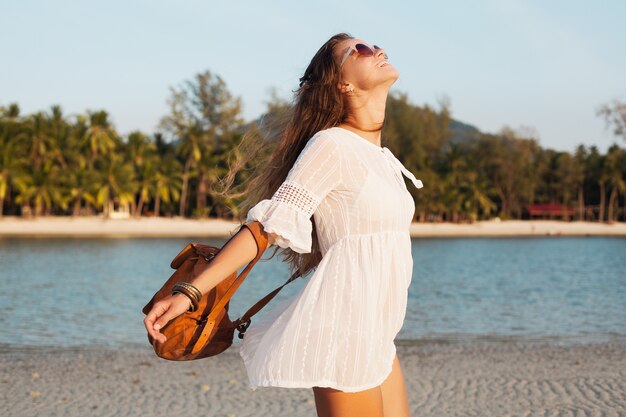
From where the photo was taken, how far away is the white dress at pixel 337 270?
2.23 m

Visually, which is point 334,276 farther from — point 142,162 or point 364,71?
point 142,162

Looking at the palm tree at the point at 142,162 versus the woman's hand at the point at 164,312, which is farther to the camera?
the palm tree at the point at 142,162

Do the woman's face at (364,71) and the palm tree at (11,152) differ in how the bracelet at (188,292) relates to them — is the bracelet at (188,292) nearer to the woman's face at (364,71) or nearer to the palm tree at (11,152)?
the woman's face at (364,71)

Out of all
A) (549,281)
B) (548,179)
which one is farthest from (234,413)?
(548,179)

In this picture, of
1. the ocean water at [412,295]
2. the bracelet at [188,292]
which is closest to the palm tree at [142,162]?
the ocean water at [412,295]

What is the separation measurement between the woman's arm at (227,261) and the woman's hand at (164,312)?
6cm

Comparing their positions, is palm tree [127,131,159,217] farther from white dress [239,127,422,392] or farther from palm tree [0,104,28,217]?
white dress [239,127,422,392]

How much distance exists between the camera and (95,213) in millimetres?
67562

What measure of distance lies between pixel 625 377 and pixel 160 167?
5848 cm

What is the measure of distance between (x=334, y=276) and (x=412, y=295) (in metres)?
20.9

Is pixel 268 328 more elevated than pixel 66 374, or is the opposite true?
pixel 268 328

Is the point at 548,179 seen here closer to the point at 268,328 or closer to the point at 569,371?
the point at 569,371

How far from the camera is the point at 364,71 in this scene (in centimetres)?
249

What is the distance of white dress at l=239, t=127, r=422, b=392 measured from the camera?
2232 mm
